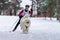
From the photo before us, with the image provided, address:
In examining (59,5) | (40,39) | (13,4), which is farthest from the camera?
(13,4)

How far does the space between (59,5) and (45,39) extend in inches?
751

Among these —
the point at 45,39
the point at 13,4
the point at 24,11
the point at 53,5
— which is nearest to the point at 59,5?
the point at 53,5

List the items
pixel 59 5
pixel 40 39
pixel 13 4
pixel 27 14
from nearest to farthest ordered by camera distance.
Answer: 1. pixel 40 39
2. pixel 27 14
3. pixel 59 5
4. pixel 13 4

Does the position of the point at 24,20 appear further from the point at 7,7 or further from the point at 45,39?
the point at 7,7

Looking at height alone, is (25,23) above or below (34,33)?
above

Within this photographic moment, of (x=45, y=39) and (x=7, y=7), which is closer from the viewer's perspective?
(x=45, y=39)

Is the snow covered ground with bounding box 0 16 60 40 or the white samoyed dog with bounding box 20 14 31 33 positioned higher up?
the white samoyed dog with bounding box 20 14 31 33

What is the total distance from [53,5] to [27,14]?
17.4 meters

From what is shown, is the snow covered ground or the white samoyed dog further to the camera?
the white samoyed dog

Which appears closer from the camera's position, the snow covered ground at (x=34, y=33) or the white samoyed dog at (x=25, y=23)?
the snow covered ground at (x=34, y=33)

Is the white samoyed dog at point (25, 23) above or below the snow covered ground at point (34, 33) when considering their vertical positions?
above

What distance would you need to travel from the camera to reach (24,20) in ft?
47.6

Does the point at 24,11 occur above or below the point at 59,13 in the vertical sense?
above

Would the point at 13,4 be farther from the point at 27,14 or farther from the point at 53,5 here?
the point at 27,14
